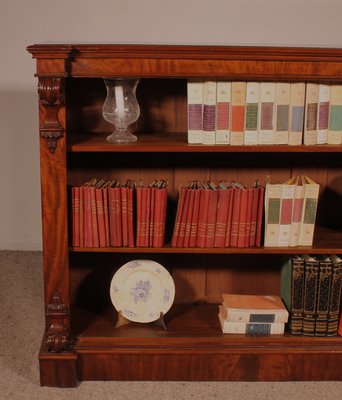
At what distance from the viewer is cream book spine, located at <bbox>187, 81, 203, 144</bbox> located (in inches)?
81.4

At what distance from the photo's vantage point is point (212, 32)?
130 inches

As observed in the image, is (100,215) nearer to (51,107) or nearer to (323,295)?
(51,107)

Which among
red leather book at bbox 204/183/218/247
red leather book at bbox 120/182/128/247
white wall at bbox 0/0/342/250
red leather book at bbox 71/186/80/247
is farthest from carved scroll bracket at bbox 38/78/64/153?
white wall at bbox 0/0/342/250

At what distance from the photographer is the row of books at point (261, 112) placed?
2.07m

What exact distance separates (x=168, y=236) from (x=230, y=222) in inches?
9.9

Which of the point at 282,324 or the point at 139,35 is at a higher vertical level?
the point at 139,35

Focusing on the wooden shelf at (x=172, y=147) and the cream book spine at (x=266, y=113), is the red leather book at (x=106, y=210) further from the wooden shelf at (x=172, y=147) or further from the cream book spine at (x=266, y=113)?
the cream book spine at (x=266, y=113)

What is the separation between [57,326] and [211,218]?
0.67 metres

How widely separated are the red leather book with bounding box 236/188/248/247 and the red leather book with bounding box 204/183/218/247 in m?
0.09

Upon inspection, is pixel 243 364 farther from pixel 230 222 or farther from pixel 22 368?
pixel 22 368

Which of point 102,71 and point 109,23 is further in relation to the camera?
point 109,23

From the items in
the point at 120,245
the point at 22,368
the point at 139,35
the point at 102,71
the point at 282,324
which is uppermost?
the point at 139,35

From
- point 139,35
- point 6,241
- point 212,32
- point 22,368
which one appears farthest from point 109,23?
point 22,368

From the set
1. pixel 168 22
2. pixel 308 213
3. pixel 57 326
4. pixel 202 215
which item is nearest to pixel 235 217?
pixel 202 215
